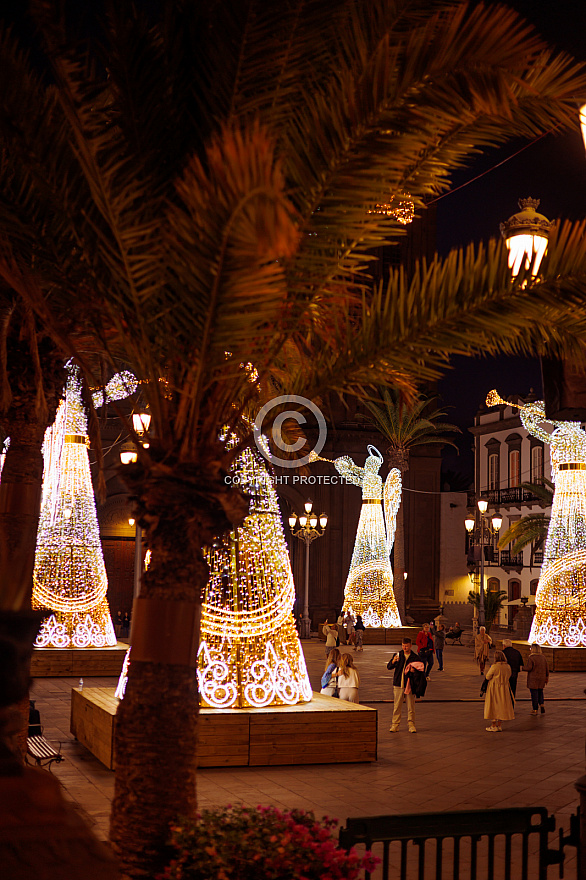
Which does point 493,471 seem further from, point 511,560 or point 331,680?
point 331,680

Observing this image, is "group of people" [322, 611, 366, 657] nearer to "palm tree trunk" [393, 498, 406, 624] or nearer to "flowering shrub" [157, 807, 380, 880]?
"palm tree trunk" [393, 498, 406, 624]

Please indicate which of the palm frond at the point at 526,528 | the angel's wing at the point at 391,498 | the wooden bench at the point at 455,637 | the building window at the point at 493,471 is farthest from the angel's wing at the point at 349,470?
the building window at the point at 493,471

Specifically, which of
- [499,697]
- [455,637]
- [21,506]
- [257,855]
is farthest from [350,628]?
[257,855]

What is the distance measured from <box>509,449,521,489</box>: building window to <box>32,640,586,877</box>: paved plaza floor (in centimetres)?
3519

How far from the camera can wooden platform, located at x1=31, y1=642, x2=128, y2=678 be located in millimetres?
20016

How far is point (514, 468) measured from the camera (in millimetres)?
52875

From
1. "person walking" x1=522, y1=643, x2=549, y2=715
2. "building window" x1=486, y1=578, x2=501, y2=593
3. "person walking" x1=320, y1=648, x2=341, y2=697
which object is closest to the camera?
"person walking" x1=320, y1=648, x2=341, y2=697

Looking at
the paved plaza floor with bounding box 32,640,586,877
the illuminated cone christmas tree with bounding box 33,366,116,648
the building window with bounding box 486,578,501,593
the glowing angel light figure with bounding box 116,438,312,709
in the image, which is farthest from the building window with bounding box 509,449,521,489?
the glowing angel light figure with bounding box 116,438,312,709

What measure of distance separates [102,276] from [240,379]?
42.4 inches

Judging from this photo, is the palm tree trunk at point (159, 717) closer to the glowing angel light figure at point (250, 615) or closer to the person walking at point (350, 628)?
the glowing angel light figure at point (250, 615)

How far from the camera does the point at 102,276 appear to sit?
580cm

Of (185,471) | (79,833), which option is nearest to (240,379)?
(185,471)

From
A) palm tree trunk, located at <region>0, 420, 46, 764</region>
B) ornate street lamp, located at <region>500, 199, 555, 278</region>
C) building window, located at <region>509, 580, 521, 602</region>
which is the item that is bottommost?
building window, located at <region>509, 580, 521, 602</region>

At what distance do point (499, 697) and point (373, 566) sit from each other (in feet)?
59.6
